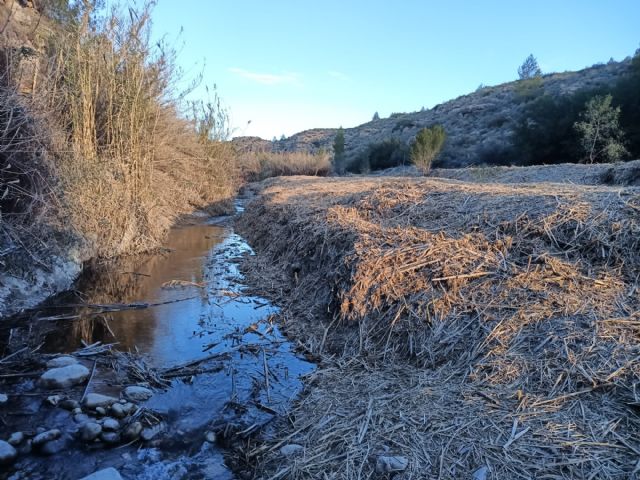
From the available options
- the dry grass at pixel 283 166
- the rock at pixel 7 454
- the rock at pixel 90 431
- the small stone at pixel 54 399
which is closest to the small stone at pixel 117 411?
the rock at pixel 90 431

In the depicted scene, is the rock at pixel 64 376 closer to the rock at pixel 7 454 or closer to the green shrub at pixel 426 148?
the rock at pixel 7 454

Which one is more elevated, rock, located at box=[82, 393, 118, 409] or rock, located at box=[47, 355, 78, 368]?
rock, located at box=[47, 355, 78, 368]

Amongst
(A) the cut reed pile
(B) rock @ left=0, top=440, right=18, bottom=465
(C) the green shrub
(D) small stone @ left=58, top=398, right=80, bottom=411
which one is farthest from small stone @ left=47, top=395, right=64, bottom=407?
(C) the green shrub

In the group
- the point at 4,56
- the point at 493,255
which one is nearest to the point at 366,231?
the point at 493,255

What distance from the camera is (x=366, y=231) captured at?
526 centimetres

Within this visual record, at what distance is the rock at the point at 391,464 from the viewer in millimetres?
2344

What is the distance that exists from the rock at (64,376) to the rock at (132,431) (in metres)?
0.92

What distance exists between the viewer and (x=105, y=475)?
243 centimetres

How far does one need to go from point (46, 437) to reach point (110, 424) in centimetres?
37

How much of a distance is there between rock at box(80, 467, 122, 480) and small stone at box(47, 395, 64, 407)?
3.26 feet

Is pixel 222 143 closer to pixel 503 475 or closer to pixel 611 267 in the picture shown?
pixel 611 267

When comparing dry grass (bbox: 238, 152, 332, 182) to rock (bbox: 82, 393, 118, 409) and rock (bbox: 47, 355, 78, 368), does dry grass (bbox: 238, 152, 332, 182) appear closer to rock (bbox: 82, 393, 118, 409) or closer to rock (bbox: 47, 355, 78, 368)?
rock (bbox: 47, 355, 78, 368)

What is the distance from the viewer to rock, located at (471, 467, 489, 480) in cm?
222

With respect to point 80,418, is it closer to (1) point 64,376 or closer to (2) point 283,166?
(1) point 64,376
